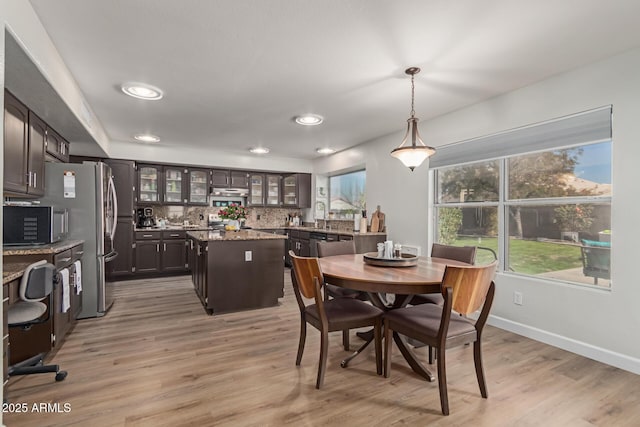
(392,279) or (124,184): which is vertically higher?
(124,184)

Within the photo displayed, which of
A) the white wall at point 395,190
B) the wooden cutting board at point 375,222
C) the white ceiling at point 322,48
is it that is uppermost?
the white ceiling at point 322,48

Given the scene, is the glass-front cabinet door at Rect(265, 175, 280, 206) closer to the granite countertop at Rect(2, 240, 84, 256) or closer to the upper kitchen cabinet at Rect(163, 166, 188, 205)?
the upper kitchen cabinet at Rect(163, 166, 188, 205)

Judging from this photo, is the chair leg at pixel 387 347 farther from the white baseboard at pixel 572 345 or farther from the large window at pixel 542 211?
the large window at pixel 542 211

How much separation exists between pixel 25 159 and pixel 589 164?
4.84 meters

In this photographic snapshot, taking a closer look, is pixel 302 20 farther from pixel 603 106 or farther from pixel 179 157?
pixel 179 157

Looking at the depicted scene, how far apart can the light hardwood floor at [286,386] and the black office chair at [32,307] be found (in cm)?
9

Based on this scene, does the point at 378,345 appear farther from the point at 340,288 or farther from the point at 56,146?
the point at 56,146

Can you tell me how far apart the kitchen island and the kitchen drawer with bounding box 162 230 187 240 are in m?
1.97

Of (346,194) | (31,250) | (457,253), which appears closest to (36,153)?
(31,250)

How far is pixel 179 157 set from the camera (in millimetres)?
5918

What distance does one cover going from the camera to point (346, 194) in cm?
650

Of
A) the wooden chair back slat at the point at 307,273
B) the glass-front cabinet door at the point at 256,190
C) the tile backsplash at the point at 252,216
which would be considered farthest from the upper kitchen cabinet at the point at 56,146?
the glass-front cabinet door at the point at 256,190

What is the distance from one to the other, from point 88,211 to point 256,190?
12.3ft

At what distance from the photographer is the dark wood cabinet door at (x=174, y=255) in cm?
572
